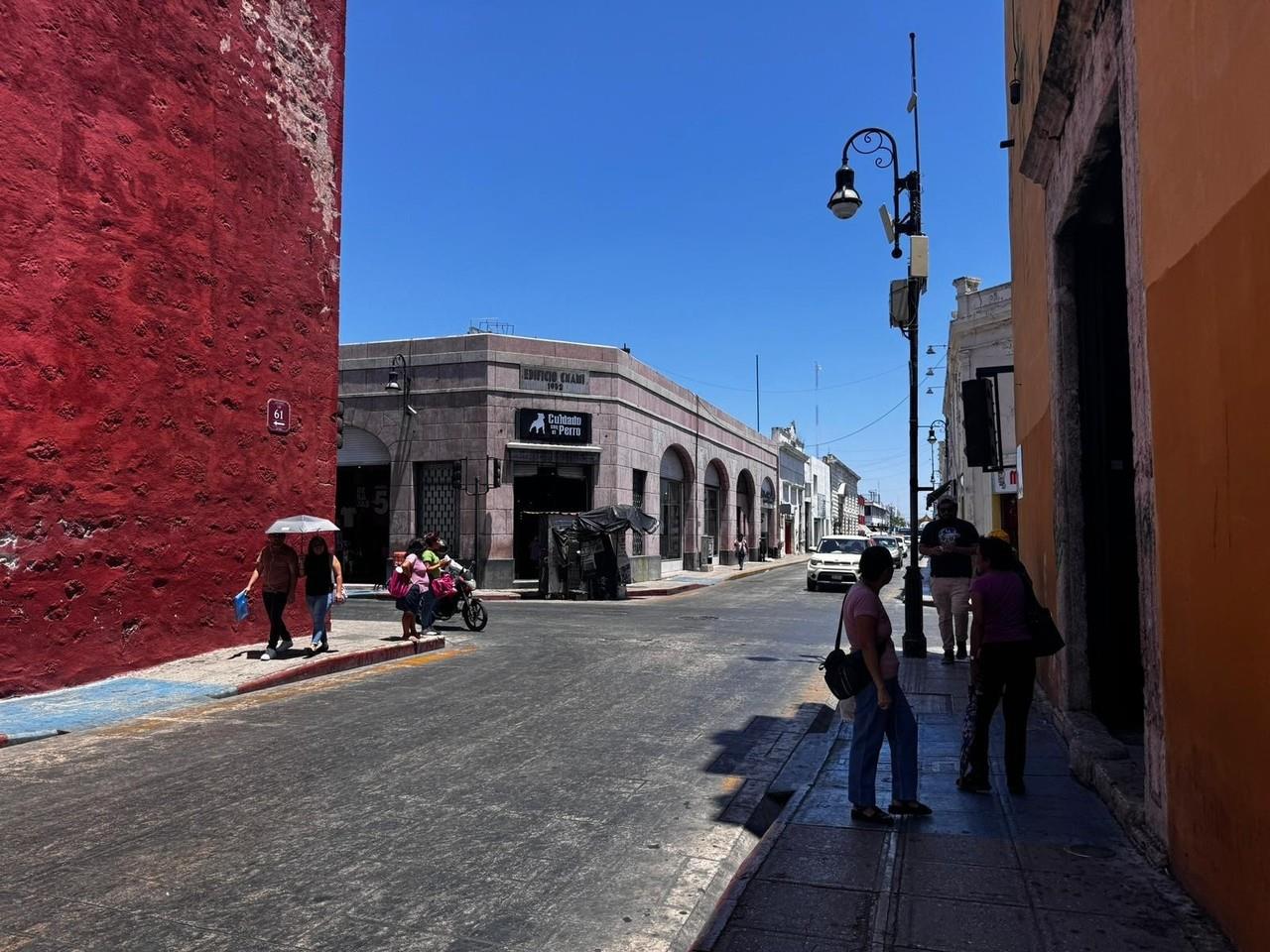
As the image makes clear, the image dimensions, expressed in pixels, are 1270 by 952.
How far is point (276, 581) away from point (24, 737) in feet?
14.2

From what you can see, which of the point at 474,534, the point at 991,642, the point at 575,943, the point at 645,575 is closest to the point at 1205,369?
the point at 991,642

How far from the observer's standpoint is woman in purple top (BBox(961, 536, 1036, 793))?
18.5 feet

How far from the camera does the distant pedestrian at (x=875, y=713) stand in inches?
202

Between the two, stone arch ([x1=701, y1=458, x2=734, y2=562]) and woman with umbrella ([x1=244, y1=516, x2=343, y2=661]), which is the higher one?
stone arch ([x1=701, y1=458, x2=734, y2=562])

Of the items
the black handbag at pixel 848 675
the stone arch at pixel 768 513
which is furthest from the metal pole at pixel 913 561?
the stone arch at pixel 768 513

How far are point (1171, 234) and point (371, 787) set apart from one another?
5586 millimetres

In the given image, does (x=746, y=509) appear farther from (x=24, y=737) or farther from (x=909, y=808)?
(x=909, y=808)

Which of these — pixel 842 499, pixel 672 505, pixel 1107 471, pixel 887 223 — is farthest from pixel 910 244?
pixel 842 499

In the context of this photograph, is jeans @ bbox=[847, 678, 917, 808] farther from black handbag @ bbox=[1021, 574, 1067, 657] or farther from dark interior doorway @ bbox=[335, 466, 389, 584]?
dark interior doorway @ bbox=[335, 466, 389, 584]

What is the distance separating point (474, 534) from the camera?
26.5 metres

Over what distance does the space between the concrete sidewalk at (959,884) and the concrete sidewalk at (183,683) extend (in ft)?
21.8

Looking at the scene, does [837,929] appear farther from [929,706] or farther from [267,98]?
[267,98]

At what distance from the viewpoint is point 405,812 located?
5.41 meters

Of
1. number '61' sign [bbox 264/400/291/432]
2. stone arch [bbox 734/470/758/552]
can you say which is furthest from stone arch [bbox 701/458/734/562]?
number '61' sign [bbox 264/400/291/432]
